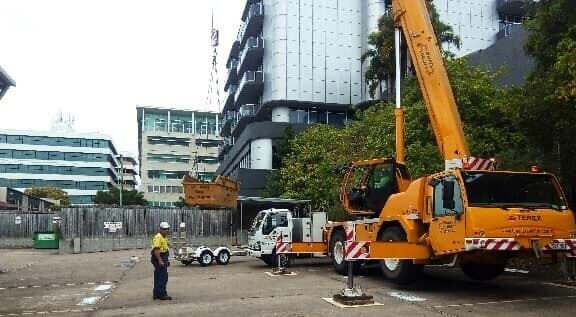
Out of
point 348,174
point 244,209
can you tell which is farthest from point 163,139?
point 348,174

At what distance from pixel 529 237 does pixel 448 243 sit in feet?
4.89

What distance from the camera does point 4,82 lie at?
18.8m

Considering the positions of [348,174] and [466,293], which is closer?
[466,293]

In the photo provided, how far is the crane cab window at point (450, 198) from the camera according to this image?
11.6 m

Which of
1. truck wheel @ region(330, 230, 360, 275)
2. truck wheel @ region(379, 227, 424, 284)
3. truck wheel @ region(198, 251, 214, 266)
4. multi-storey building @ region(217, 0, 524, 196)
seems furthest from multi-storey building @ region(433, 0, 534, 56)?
truck wheel @ region(379, 227, 424, 284)

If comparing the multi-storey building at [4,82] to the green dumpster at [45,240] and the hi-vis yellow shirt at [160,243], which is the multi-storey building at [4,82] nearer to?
the hi-vis yellow shirt at [160,243]

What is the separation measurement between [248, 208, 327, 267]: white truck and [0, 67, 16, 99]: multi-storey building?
9253 mm

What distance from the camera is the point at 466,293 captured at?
1248 centimetres

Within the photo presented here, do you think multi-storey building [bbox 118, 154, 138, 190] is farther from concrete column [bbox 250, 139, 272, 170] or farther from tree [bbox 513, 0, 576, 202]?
tree [bbox 513, 0, 576, 202]

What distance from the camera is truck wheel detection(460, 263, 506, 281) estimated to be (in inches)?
556

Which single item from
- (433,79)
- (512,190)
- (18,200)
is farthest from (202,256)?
(18,200)

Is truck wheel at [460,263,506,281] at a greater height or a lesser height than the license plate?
lesser

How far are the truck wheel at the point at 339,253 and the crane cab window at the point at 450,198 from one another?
15.5 ft

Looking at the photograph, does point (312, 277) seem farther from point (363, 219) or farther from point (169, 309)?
point (169, 309)
